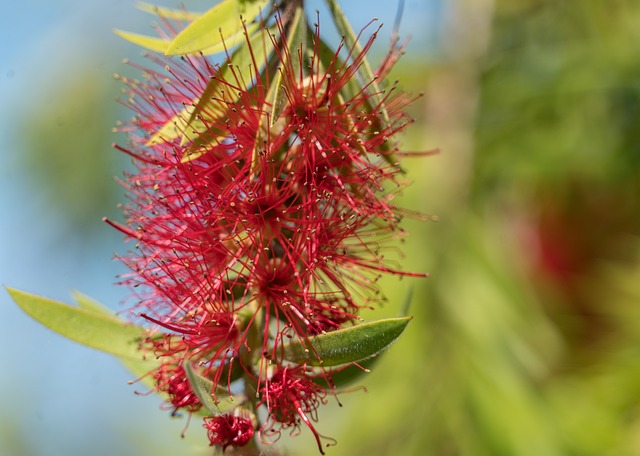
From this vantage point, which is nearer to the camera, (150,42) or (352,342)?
(352,342)

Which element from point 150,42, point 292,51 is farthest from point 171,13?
point 292,51

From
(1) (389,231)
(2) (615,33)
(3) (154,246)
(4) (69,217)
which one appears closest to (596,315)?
(2) (615,33)

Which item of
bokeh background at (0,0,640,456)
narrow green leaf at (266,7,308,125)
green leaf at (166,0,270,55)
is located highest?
green leaf at (166,0,270,55)

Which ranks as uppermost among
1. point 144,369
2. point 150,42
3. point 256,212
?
point 150,42

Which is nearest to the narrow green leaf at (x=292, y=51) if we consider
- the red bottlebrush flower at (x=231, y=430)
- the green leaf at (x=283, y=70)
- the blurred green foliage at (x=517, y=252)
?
the green leaf at (x=283, y=70)

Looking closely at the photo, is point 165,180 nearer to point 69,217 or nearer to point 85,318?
point 85,318

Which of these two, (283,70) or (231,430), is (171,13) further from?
(231,430)

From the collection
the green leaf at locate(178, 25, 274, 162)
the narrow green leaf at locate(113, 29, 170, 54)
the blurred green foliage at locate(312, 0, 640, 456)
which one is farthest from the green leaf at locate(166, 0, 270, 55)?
the blurred green foliage at locate(312, 0, 640, 456)

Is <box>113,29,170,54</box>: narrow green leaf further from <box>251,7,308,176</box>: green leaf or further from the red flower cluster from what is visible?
<box>251,7,308,176</box>: green leaf
